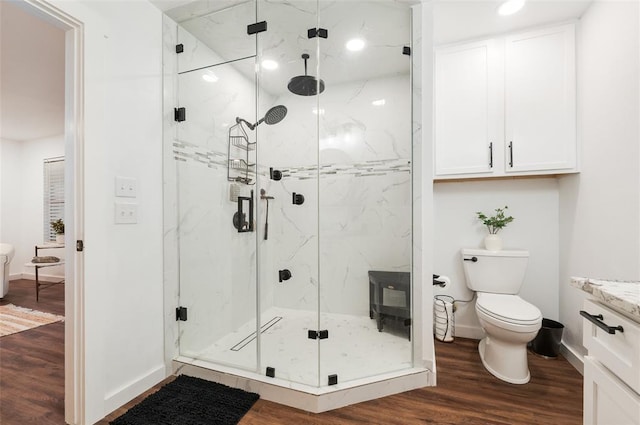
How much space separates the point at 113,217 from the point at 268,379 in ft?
4.21

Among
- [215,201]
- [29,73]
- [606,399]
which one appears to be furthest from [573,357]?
[29,73]

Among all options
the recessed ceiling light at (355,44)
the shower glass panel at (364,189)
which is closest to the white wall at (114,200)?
the shower glass panel at (364,189)

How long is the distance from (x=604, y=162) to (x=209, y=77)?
8.74 ft

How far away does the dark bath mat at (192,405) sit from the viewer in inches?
55.4

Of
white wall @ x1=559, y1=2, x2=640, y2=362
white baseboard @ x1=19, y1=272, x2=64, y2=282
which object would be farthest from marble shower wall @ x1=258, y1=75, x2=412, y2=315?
white baseboard @ x1=19, y1=272, x2=64, y2=282

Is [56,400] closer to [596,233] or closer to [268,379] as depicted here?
[268,379]

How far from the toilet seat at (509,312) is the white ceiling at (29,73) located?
121 inches

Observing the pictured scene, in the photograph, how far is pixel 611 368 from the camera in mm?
800

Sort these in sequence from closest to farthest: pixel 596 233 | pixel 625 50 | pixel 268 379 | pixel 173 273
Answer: pixel 625 50
pixel 268 379
pixel 596 233
pixel 173 273

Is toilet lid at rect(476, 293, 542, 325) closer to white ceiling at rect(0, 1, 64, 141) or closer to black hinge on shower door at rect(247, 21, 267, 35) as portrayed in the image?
black hinge on shower door at rect(247, 21, 267, 35)

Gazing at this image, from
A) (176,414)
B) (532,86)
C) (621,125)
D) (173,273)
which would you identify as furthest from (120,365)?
(532,86)

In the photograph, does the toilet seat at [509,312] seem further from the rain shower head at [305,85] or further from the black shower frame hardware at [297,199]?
the rain shower head at [305,85]

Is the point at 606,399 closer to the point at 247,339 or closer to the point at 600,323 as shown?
the point at 600,323

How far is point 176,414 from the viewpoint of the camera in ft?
4.75
